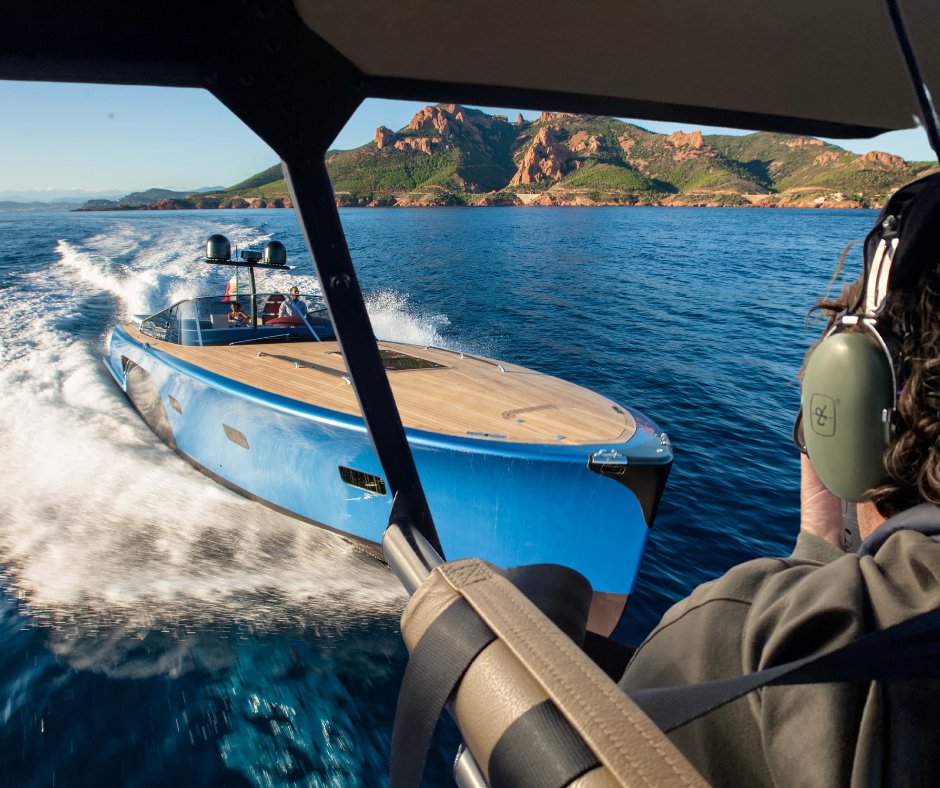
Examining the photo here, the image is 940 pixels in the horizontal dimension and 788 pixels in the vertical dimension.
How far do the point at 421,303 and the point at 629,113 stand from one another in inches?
895

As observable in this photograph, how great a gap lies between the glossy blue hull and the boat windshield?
6.46 ft

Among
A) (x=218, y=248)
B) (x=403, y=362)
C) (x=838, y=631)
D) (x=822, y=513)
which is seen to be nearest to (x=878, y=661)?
(x=838, y=631)

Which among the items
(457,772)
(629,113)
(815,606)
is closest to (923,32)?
(629,113)

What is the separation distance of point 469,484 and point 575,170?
9071cm

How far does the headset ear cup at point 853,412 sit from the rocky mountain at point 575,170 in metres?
1.45

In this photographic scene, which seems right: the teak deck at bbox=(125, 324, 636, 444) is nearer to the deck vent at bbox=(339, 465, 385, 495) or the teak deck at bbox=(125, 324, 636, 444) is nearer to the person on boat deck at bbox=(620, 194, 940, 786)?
the deck vent at bbox=(339, 465, 385, 495)

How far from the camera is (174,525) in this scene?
703cm

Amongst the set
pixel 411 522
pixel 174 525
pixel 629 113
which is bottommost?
pixel 174 525

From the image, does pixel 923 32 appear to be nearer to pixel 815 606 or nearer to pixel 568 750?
pixel 815 606

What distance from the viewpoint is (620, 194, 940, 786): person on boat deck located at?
2.41 feet

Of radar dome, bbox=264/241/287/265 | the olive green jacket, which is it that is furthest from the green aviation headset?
radar dome, bbox=264/241/287/265

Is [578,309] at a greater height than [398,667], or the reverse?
[578,309]

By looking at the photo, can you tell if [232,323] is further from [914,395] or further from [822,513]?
[914,395]

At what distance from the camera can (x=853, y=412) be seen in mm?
1205
